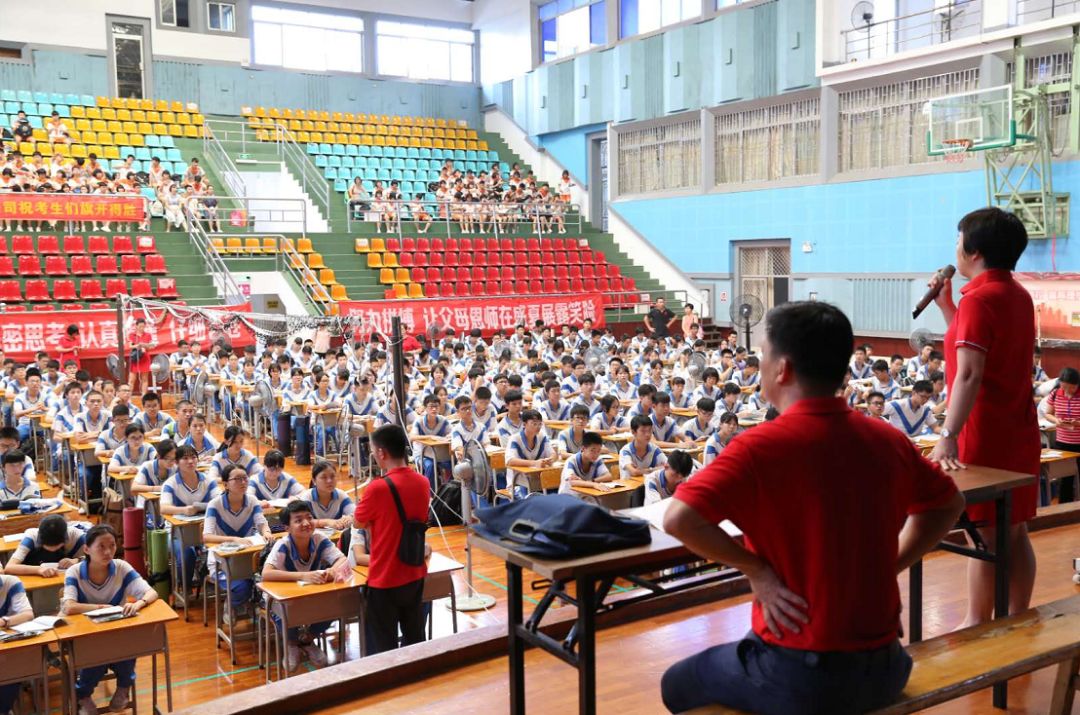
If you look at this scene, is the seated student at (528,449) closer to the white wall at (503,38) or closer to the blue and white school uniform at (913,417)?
the blue and white school uniform at (913,417)

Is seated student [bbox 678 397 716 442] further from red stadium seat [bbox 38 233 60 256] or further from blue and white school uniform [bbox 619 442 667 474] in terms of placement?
red stadium seat [bbox 38 233 60 256]

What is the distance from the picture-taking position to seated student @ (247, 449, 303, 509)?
26.3 ft

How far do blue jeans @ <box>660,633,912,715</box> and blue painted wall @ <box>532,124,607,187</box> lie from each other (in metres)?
26.3

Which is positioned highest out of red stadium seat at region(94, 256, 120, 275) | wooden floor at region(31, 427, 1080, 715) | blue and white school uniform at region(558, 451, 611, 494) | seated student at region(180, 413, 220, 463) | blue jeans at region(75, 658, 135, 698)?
red stadium seat at region(94, 256, 120, 275)

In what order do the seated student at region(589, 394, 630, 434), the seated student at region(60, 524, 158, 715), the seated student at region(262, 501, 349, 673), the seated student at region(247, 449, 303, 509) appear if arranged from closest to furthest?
the seated student at region(60, 524, 158, 715) < the seated student at region(262, 501, 349, 673) < the seated student at region(247, 449, 303, 509) < the seated student at region(589, 394, 630, 434)

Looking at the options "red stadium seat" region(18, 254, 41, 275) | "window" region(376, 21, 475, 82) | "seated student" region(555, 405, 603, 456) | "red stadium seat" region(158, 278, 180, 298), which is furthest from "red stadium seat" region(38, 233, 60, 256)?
"window" region(376, 21, 475, 82)

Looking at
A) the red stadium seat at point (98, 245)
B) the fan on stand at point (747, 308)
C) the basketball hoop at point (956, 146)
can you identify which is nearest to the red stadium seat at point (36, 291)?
the red stadium seat at point (98, 245)

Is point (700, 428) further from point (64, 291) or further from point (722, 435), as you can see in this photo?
point (64, 291)

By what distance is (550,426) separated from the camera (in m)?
11.6

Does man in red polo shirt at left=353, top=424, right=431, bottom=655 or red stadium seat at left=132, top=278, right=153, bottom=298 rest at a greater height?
red stadium seat at left=132, top=278, right=153, bottom=298

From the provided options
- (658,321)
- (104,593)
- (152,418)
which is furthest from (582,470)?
(658,321)

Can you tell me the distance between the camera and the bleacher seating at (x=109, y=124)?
77.4 ft

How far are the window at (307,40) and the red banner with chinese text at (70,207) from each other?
412 inches

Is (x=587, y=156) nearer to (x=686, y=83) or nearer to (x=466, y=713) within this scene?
(x=686, y=83)
